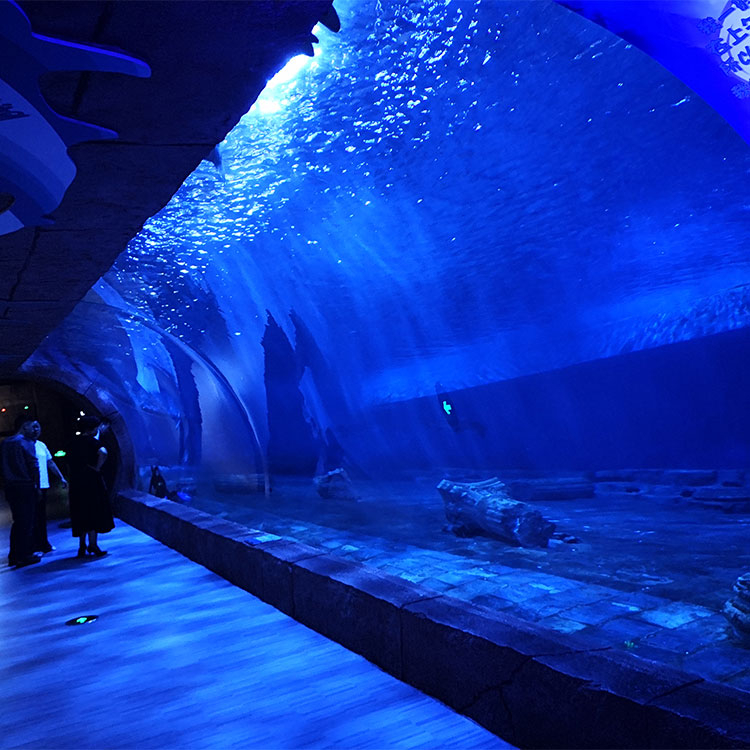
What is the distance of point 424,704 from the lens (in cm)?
305

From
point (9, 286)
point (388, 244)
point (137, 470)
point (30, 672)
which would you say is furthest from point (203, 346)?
point (388, 244)

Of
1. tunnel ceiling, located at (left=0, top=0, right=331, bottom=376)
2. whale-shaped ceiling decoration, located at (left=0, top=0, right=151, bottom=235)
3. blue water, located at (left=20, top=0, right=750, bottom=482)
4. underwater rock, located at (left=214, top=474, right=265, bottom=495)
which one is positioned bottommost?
underwater rock, located at (left=214, top=474, right=265, bottom=495)

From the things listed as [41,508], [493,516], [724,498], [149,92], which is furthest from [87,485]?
[724,498]

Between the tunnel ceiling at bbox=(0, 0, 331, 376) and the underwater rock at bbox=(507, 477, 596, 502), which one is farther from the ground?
the tunnel ceiling at bbox=(0, 0, 331, 376)

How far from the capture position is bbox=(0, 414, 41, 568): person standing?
8.05 meters

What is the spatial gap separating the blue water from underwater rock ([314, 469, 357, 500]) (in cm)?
335

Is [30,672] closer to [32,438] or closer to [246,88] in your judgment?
[246,88]

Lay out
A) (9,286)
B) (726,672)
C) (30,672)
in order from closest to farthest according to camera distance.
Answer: (30,672) < (9,286) < (726,672)

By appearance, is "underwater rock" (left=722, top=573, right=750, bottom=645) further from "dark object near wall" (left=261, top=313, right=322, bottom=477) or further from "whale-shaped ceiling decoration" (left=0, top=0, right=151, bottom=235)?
"dark object near wall" (left=261, top=313, right=322, bottom=477)

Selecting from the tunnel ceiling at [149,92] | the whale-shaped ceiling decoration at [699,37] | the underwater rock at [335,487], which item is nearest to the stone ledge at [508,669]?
the whale-shaped ceiling decoration at [699,37]

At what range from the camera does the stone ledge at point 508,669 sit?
2074 millimetres

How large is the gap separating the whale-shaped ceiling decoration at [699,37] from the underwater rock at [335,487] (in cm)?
2377

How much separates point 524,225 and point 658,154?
6.50 metres

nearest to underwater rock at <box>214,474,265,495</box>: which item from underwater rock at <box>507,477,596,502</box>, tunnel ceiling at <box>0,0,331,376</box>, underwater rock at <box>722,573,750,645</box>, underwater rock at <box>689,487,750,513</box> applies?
underwater rock at <box>722,573,750,645</box>
